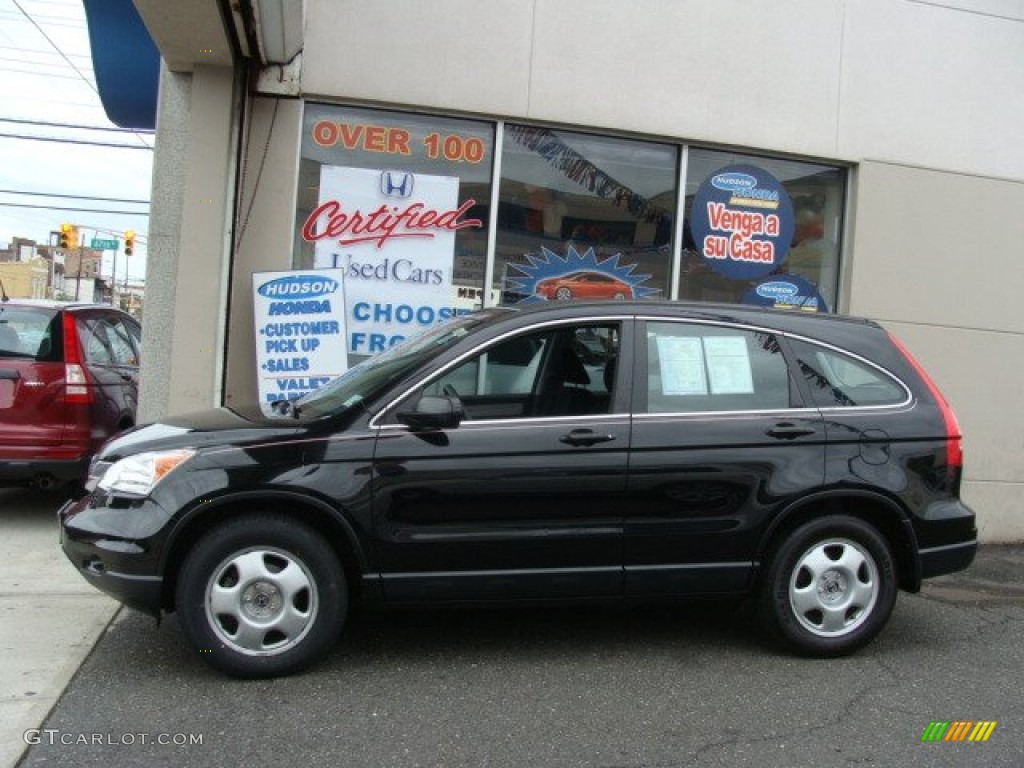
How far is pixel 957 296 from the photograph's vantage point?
26.8ft

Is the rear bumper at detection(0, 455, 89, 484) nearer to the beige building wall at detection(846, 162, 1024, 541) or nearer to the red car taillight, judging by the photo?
the red car taillight

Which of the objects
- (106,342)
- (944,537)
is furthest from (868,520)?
(106,342)

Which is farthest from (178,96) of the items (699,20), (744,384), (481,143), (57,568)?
(744,384)

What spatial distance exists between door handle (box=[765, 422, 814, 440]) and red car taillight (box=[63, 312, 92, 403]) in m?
5.23

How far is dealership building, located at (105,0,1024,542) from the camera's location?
7.08m

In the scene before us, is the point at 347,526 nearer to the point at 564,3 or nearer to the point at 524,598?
the point at 524,598

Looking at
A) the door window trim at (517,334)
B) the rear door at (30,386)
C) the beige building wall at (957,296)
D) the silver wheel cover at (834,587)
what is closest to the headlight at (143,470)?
the door window trim at (517,334)

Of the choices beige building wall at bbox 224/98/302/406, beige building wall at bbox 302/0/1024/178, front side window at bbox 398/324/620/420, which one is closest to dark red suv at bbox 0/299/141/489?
beige building wall at bbox 224/98/302/406

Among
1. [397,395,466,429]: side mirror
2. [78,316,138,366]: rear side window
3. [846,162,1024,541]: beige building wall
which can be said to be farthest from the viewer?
[846,162,1024,541]: beige building wall

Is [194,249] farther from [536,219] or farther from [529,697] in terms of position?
[529,697]

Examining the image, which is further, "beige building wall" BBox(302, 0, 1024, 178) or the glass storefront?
the glass storefront

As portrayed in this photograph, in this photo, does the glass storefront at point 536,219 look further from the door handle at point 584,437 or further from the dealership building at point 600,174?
the door handle at point 584,437

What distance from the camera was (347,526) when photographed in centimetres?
408

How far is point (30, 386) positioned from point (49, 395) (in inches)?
5.9
